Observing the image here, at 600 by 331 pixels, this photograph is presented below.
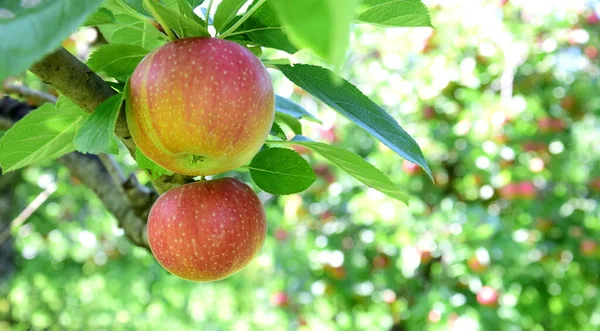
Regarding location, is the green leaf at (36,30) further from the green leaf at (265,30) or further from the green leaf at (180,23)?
the green leaf at (265,30)

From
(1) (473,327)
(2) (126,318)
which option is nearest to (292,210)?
(1) (473,327)

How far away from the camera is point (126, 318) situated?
370 cm

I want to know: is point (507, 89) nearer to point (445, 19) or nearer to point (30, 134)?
point (445, 19)

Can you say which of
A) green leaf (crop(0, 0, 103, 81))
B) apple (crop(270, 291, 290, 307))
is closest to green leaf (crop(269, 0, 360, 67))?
green leaf (crop(0, 0, 103, 81))

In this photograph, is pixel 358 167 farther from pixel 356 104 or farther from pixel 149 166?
pixel 149 166

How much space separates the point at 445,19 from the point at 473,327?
135 centimetres

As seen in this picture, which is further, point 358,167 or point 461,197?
point 461,197

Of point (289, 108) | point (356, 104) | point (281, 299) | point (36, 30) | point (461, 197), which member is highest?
point (36, 30)

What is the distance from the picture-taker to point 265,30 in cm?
56

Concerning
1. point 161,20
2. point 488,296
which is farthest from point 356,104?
point 488,296

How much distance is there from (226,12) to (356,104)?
135 millimetres

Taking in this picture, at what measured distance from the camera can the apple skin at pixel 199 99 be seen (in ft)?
1.58

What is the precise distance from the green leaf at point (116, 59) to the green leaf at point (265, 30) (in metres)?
0.10

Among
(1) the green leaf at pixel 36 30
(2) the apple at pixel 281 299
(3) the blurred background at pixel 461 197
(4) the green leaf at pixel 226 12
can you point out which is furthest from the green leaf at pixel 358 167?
(2) the apple at pixel 281 299
